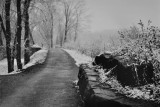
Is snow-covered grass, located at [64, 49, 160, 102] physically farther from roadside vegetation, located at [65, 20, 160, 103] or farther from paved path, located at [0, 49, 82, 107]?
paved path, located at [0, 49, 82, 107]

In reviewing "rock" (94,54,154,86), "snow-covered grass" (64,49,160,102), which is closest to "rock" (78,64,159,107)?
"snow-covered grass" (64,49,160,102)

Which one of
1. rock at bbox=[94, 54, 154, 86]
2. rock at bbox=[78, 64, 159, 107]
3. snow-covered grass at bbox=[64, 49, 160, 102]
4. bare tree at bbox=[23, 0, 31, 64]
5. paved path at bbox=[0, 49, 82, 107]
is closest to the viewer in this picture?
rock at bbox=[78, 64, 159, 107]

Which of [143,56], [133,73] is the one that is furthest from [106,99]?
[143,56]

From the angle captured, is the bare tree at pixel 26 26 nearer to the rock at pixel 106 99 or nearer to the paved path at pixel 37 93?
the paved path at pixel 37 93

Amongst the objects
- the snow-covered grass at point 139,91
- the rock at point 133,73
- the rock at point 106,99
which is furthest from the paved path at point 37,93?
the rock at point 133,73

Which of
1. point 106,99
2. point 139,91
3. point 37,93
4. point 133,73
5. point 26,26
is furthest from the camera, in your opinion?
point 26,26

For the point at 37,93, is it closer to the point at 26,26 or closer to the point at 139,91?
the point at 139,91

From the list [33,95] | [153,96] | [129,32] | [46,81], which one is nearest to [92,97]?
[153,96]

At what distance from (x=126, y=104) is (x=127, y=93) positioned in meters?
1.00

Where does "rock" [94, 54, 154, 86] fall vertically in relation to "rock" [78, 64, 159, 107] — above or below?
above

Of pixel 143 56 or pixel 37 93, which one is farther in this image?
pixel 37 93

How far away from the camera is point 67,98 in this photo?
957 centimetres

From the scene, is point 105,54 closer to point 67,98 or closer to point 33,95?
point 67,98

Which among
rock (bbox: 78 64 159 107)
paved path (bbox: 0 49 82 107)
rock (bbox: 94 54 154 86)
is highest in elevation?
rock (bbox: 94 54 154 86)
